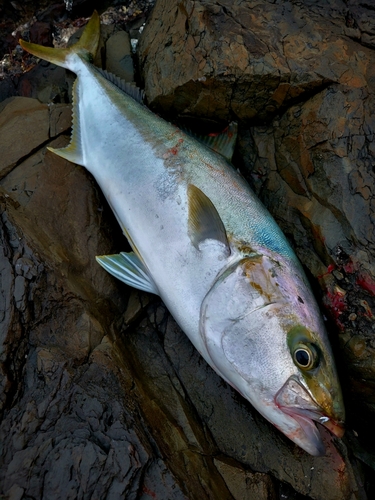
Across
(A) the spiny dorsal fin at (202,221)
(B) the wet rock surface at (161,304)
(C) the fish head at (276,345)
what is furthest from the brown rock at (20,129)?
(C) the fish head at (276,345)

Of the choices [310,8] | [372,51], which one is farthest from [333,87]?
[310,8]

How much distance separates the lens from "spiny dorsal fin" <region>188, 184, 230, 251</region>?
245cm

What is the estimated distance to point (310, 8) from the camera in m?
2.91

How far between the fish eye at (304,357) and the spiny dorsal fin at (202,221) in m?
0.67

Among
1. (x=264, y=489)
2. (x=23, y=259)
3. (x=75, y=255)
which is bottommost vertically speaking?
(x=264, y=489)

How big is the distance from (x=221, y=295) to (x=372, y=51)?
187cm

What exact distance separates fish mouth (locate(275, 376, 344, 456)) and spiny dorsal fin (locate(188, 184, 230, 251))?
2.68 ft

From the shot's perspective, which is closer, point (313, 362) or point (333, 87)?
point (313, 362)

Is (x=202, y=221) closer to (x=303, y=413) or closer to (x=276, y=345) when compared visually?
(x=276, y=345)

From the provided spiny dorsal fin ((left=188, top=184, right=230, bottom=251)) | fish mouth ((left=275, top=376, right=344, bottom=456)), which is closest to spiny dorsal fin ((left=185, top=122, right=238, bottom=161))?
spiny dorsal fin ((left=188, top=184, right=230, bottom=251))

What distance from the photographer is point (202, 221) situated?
248 cm

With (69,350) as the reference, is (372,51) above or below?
above

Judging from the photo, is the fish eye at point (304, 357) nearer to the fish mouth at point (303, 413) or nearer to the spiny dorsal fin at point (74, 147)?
the fish mouth at point (303, 413)

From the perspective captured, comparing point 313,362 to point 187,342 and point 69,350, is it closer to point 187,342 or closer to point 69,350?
point 187,342
